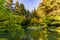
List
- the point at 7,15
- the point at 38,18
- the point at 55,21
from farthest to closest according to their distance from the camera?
1. the point at 38,18
2. the point at 55,21
3. the point at 7,15

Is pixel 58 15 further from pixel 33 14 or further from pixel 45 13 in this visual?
pixel 33 14

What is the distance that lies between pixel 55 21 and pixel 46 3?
4.51 m

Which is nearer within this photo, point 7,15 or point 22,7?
point 7,15

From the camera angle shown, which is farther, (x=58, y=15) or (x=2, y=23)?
(x=58, y=15)

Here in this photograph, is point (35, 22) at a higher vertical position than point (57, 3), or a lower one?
lower

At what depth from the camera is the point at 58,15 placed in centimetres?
2894

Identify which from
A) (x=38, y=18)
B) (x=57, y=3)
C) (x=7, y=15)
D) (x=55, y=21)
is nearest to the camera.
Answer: (x=7, y=15)

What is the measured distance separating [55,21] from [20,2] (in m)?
8.25

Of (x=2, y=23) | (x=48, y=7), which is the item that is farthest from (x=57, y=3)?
(x=2, y=23)

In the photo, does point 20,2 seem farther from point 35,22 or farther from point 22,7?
point 35,22

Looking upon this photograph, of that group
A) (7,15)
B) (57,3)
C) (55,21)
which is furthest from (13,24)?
(57,3)

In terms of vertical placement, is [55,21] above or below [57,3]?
below

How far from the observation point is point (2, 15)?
760cm

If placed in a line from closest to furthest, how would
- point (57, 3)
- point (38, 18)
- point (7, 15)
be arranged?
point (7, 15) < point (57, 3) < point (38, 18)
